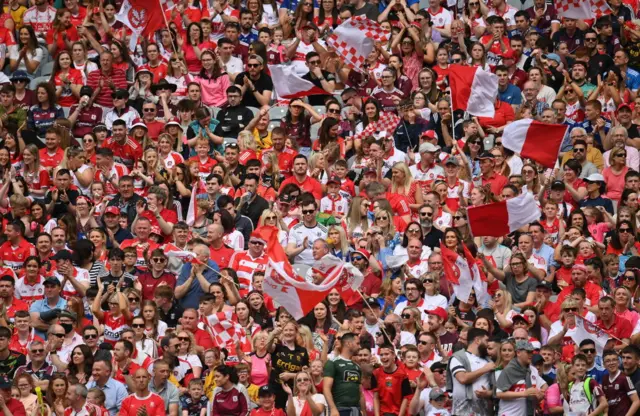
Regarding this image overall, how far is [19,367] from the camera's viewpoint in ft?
72.5

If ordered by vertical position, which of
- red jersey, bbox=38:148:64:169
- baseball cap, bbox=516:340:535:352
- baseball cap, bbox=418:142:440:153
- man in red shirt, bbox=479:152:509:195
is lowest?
man in red shirt, bbox=479:152:509:195

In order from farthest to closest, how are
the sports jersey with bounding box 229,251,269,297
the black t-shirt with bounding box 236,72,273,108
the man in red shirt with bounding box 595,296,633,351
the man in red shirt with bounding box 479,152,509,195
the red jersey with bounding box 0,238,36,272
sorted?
the black t-shirt with bounding box 236,72,273,108 < the man in red shirt with bounding box 479,152,509,195 < the red jersey with bounding box 0,238,36,272 < the sports jersey with bounding box 229,251,269,297 < the man in red shirt with bounding box 595,296,633,351

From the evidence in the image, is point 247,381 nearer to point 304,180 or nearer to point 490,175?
point 304,180

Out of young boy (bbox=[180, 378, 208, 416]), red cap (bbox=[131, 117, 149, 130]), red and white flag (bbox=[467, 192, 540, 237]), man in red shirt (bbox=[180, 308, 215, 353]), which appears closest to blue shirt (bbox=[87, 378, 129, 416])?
young boy (bbox=[180, 378, 208, 416])

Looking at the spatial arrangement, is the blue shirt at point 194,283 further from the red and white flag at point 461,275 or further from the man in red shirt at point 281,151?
the man in red shirt at point 281,151

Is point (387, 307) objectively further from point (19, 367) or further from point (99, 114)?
point (99, 114)

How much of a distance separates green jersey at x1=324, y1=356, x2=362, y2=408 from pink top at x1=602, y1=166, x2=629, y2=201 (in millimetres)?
5988

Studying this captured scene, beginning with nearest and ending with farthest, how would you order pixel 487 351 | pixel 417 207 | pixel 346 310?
pixel 487 351 < pixel 346 310 < pixel 417 207

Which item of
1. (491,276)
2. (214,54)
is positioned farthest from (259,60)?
(491,276)

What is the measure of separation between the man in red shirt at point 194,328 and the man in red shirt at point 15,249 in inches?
108

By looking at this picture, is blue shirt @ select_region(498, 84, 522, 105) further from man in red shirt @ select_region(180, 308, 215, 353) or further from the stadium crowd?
man in red shirt @ select_region(180, 308, 215, 353)

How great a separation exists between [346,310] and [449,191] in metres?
3.21

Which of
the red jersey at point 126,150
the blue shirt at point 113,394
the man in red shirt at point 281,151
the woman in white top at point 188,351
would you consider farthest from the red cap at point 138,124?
the blue shirt at point 113,394

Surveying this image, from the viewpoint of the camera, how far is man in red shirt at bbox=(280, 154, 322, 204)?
25.4 metres
